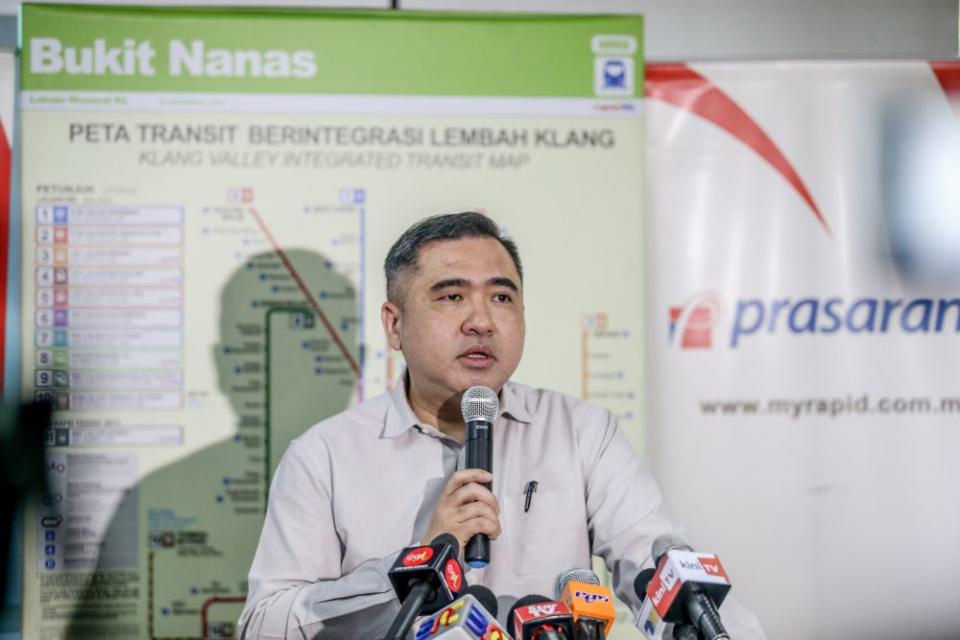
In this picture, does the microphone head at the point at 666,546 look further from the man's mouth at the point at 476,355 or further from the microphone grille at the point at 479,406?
the man's mouth at the point at 476,355

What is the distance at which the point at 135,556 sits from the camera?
2.83m

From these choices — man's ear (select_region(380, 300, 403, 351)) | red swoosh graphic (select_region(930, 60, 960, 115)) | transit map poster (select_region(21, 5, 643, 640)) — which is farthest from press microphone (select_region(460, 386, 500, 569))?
red swoosh graphic (select_region(930, 60, 960, 115))

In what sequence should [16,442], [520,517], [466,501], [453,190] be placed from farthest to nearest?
[453,190] < [16,442] < [520,517] < [466,501]

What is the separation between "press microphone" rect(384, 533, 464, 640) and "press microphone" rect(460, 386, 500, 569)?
167 mm

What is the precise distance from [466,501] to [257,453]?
1.42 m

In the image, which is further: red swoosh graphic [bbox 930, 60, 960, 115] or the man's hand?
red swoosh graphic [bbox 930, 60, 960, 115]

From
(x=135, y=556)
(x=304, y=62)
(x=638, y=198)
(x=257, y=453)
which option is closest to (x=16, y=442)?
(x=135, y=556)

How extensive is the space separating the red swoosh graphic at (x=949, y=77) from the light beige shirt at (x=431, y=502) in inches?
70.1

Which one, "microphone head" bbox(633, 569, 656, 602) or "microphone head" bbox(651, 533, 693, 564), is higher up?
"microphone head" bbox(651, 533, 693, 564)

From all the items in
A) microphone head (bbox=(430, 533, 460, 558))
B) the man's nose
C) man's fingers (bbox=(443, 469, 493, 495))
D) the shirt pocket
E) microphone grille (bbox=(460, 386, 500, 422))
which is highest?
the man's nose

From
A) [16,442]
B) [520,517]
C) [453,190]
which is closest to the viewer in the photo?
[520,517]

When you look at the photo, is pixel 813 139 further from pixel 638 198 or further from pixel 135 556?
pixel 135 556

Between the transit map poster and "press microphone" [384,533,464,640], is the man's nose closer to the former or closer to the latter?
"press microphone" [384,533,464,640]

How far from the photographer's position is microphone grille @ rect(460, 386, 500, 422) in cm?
181
